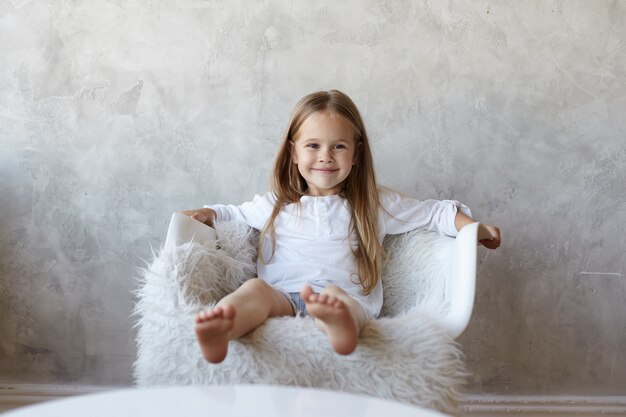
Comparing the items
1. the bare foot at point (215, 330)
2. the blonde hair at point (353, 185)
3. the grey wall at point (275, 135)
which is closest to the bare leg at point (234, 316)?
the bare foot at point (215, 330)

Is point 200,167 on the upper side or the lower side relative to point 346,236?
upper

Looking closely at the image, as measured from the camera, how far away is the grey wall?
188cm

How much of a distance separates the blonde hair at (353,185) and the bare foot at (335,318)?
45 cm

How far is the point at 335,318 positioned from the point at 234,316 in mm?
170

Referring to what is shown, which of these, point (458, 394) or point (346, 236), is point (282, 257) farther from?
point (458, 394)

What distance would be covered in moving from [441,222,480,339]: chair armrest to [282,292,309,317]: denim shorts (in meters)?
0.33

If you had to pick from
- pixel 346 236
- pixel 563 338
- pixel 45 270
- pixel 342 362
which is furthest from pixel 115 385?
pixel 563 338

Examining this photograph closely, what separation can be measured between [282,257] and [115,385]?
0.63 metres

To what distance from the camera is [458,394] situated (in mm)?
1320

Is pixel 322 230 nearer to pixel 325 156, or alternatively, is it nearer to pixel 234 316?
pixel 325 156

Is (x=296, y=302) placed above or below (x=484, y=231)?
below

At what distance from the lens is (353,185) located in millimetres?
1790

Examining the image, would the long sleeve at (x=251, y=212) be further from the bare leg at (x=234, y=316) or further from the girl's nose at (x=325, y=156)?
the bare leg at (x=234, y=316)

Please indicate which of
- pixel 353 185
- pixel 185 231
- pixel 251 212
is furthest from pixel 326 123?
pixel 185 231
